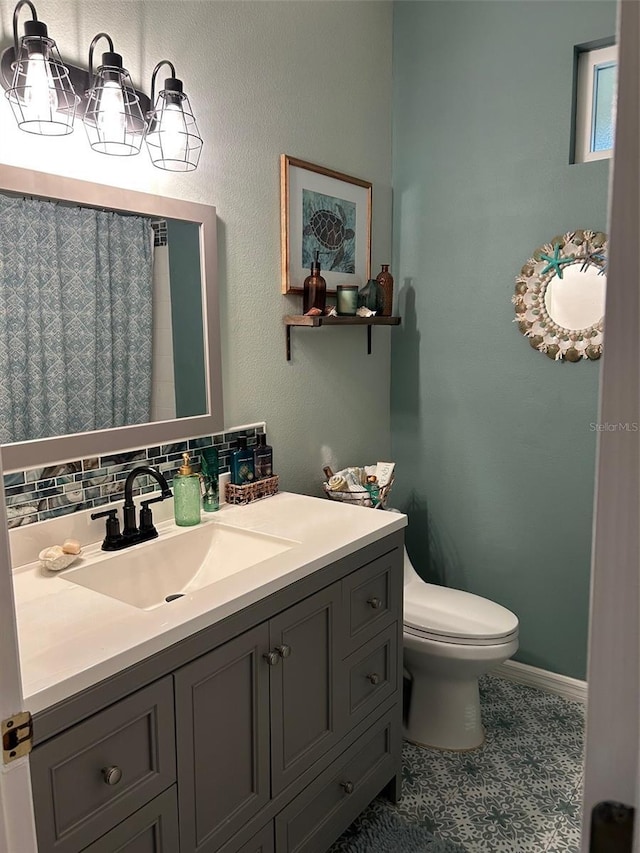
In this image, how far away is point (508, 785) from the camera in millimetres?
2137

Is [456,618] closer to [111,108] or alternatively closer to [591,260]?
[591,260]

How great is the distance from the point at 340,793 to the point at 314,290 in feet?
5.13

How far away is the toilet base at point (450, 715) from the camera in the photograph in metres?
2.31

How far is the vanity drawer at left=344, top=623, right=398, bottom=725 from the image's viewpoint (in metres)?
1.80

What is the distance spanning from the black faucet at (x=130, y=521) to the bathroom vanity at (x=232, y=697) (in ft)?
0.27

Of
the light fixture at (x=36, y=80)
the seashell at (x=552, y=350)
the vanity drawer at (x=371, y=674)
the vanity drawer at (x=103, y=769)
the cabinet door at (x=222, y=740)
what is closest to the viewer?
the vanity drawer at (x=103, y=769)

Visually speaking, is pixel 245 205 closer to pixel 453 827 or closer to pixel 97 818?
pixel 97 818

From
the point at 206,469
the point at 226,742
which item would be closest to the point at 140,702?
the point at 226,742

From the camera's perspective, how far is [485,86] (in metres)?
2.54

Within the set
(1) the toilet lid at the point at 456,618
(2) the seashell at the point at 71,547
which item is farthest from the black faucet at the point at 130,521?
(1) the toilet lid at the point at 456,618

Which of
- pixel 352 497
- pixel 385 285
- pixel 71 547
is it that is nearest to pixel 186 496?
pixel 71 547

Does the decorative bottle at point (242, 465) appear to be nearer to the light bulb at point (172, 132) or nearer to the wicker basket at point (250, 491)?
the wicker basket at point (250, 491)

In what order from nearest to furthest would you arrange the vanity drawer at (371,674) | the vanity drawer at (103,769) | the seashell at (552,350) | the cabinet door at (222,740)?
the vanity drawer at (103,769)
the cabinet door at (222,740)
the vanity drawer at (371,674)
the seashell at (552,350)

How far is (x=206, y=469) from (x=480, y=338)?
1.28m
